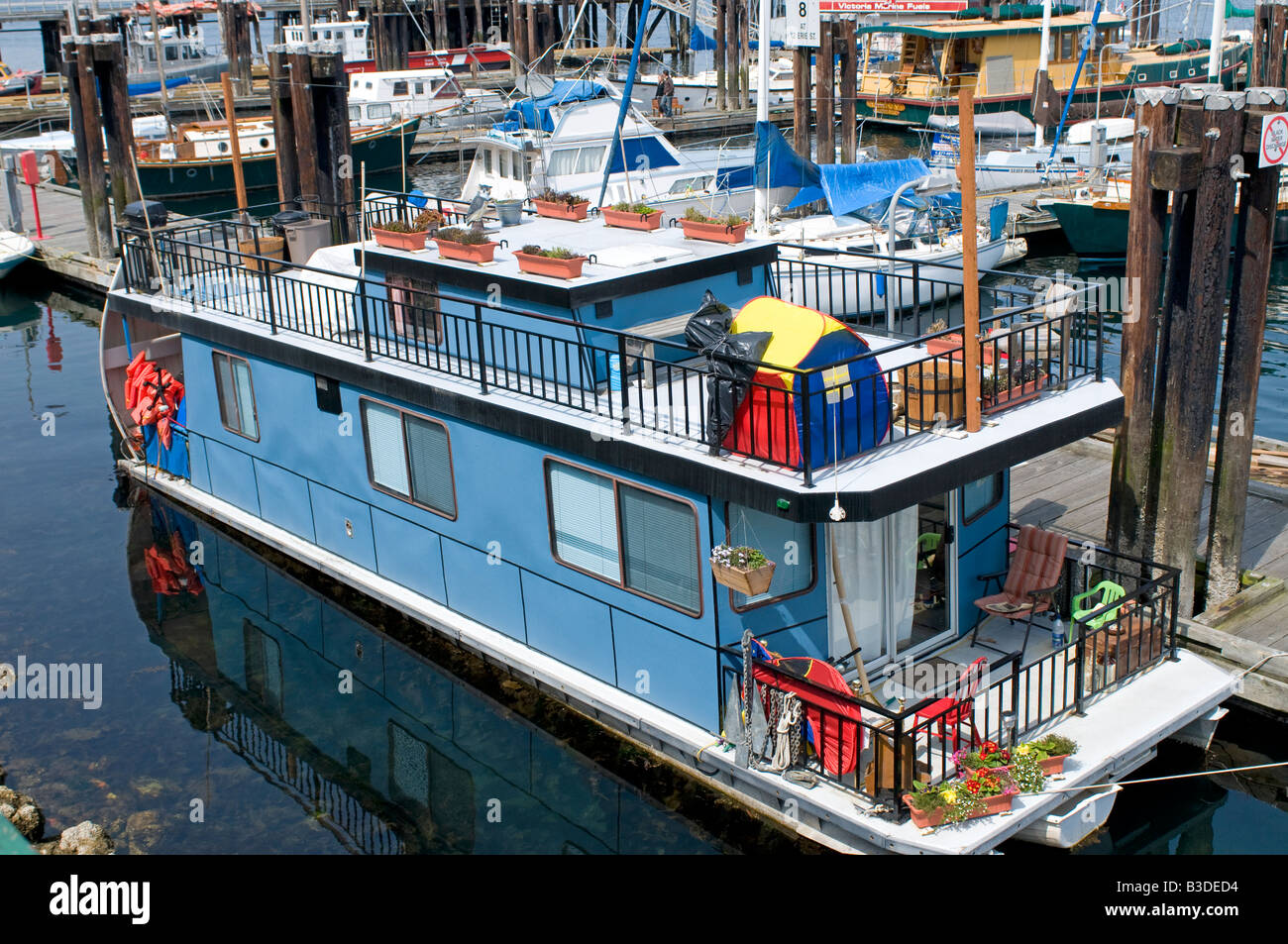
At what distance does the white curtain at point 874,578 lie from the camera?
10.6 meters

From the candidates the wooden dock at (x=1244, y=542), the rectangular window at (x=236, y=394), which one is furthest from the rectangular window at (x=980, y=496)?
the rectangular window at (x=236, y=394)

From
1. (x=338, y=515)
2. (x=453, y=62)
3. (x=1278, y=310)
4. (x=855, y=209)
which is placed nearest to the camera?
(x=338, y=515)

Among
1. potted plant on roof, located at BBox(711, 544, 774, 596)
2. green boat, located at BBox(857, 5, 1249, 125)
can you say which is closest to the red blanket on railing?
potted plant on roof, located at BBox(711, 544, 774, 596)

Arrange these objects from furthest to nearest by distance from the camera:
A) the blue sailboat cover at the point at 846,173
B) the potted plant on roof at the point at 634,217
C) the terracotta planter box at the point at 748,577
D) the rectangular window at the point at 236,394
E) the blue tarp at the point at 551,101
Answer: the blue tarp at the point at 551,101, the blue sailboat cover at the point at 846,173, the rectangular window at the point at 236,394, the potted plant on roof at the point at 634,217, the terracotta planter box at the point at 748,577

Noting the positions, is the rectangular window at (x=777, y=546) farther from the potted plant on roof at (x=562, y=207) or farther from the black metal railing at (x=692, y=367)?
the potted plant on roof at (x=562, y=207)

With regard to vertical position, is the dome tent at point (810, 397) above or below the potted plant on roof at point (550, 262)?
below

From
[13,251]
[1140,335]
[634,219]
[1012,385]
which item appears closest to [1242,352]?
[1140,335]

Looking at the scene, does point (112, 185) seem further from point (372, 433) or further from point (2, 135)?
point (2, 135)

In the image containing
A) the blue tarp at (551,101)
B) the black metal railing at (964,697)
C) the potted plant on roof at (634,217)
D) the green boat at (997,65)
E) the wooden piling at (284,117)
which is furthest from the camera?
the green boat at (997,65)

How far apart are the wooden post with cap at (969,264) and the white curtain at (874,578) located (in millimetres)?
1085

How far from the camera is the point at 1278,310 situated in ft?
94.2

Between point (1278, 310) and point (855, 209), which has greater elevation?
point (855, 209)
